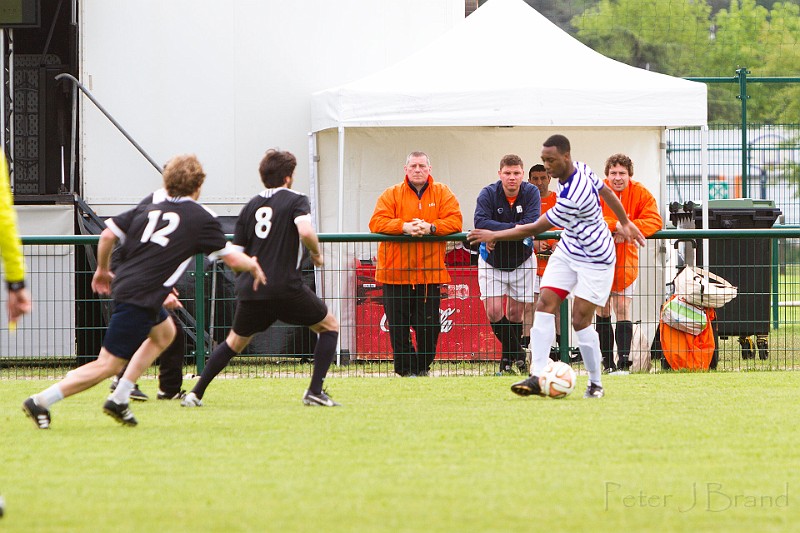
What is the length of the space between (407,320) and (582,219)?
2.88 meters

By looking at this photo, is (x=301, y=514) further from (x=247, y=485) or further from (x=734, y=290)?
(x=734, y=290)

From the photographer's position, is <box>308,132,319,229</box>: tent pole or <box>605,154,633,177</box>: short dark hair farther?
<box>308,132,319,229</box>: tent pole

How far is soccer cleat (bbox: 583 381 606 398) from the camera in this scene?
9594 mm

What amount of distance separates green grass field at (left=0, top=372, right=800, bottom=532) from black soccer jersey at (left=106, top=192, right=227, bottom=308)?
0.85 m

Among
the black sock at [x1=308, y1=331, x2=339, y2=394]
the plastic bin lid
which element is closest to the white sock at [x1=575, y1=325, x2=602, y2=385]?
the black sock at [x1=308, y1=331, x2=339, y2=394]

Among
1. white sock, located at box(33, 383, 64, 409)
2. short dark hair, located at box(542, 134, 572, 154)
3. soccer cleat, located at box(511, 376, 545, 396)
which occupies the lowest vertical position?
soccer cleat, located at box(511, 376, 545, 396)

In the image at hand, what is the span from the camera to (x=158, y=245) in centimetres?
787

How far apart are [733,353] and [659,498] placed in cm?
706

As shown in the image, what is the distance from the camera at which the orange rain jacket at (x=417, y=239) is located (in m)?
11.6

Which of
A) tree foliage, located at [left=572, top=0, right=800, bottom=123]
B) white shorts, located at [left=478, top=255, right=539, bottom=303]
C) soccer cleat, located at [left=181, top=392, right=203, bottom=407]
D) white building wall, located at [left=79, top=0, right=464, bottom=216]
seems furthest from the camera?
tree foliage, located at [left=572, top=0, right=800, bottom=123]

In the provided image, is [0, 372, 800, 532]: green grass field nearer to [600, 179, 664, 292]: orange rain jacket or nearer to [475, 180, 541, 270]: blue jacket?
[600, 179, 664, 292]: orange rain jacket

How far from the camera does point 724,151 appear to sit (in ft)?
62.6

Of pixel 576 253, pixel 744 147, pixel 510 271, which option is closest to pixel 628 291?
pixel 510 271

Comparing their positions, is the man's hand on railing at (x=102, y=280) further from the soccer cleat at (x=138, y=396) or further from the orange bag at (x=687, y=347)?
the orange bag at (x=687, y=347)
